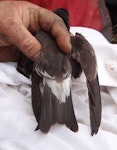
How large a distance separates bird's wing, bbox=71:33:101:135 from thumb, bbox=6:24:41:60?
0.45 feet

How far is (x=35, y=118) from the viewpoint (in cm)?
136

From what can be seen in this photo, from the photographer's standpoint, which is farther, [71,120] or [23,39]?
[23,39]

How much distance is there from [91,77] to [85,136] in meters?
0.20

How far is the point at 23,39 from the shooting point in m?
A: 1.48

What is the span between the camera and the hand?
1471 mm

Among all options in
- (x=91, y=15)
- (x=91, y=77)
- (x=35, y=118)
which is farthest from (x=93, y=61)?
(x=91, y=15)

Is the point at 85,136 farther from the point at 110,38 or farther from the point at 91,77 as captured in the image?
the point at 110,38

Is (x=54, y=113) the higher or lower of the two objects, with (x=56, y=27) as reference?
lower

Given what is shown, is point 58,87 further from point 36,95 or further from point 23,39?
point 23,39

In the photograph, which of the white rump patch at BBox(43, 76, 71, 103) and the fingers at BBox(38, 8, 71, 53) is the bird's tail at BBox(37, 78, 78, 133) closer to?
the white rump patch at BBox(43, 76, 71, 103)

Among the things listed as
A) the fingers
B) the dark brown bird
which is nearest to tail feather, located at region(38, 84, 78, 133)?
the dark brown bird

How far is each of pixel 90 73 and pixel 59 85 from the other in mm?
115

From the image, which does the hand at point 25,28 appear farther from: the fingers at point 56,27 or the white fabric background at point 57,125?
the white fabric background at point 57,125

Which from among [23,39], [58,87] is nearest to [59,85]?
[58,87]
